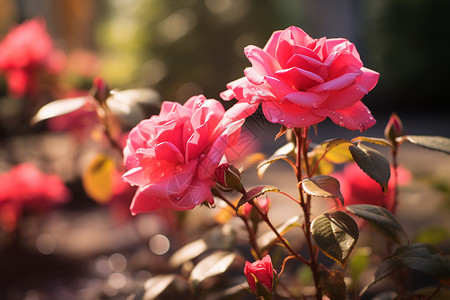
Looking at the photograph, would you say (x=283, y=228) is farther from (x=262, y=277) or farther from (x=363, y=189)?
(x=363, y=189)

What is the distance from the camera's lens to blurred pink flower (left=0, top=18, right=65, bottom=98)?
1386 millimetres

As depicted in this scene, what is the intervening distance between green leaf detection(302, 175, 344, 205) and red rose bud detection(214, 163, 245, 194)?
0.20ft

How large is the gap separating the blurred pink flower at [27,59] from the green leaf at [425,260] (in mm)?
1221

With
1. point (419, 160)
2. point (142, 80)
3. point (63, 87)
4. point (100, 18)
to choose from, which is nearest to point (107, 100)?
point (63, 87)

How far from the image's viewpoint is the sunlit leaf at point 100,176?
0.78m

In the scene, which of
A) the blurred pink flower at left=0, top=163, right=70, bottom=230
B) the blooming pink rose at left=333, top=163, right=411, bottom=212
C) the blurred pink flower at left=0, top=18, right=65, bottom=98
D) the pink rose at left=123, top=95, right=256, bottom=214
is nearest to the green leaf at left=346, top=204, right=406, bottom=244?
the pink rose at left=123, top=95, right=256, bottom=214

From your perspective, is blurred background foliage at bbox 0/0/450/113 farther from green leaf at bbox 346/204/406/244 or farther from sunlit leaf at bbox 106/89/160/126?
green leaf at bbox 346/204/406/244

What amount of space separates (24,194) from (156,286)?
86cm

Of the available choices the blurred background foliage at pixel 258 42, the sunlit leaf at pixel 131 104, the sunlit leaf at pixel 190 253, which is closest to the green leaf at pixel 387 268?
the sunlit leaf at pixel 190 253

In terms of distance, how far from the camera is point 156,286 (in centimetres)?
61

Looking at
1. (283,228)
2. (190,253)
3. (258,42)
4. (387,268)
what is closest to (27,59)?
(190,253)

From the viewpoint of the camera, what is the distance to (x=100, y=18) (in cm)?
1109

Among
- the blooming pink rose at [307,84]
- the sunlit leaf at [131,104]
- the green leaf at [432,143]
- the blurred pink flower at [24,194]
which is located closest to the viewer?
the blooming pink rose at [307,84]

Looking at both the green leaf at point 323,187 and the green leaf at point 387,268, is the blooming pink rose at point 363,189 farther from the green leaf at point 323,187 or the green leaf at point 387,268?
the green leaf at point 323,187
